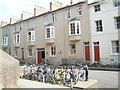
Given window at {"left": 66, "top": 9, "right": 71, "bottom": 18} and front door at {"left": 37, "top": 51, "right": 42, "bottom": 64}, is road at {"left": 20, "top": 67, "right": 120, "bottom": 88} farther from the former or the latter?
front door at {"left": 37, "top": 51, "right": 42, "bottom": 64}

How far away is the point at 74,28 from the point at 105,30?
470 cm

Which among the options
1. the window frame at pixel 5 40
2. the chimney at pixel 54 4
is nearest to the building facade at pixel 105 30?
the chimney at pixel 54 4

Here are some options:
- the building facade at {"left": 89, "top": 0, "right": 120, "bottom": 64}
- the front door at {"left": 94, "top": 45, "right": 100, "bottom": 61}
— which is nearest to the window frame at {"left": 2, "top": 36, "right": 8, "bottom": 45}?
the building facade at {"left": 89, "top": 0, "right": 120, "bottom": 64}

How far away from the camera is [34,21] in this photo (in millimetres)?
28734

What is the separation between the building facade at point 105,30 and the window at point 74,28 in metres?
2.04

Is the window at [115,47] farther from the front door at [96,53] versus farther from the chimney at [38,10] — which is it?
the chimney at [38,10]

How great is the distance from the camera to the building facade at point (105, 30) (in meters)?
18.0

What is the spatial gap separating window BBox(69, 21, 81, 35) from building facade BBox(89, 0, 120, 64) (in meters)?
2.04

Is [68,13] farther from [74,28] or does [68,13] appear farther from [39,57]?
[39,57]

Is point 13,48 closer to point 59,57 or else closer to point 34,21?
point 34,21

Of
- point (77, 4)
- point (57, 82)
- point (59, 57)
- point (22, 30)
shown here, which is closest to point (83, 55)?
point (59, 57)

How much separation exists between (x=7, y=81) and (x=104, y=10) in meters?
15.9

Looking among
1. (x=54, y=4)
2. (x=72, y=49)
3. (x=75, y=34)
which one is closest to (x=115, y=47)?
(x=75, y=34)

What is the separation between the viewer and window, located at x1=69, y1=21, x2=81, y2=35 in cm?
2123
